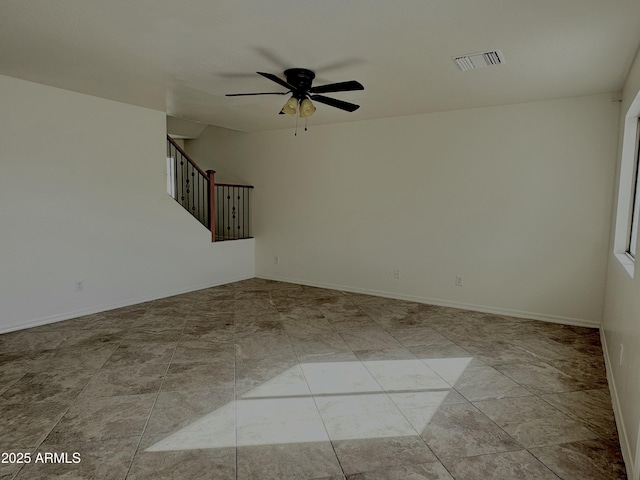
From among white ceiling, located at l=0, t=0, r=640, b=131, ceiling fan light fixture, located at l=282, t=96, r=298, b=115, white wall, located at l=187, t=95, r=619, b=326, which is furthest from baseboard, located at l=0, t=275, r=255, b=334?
ceiling fan light fixture, located at l=282, t=96, r=298, b=115

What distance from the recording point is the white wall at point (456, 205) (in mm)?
4332

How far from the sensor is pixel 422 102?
4.62 meters

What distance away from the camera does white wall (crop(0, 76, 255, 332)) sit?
13.1ft

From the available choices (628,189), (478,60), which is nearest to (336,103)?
(478,60)

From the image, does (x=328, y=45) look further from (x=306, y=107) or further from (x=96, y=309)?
(x=96, y=309)

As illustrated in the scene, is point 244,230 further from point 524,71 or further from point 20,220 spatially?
point 524,71

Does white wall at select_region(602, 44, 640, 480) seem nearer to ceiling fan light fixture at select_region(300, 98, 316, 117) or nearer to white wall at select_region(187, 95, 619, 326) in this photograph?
white wall at select_region(187, 95, 619, 326)

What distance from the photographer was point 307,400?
2.75 m

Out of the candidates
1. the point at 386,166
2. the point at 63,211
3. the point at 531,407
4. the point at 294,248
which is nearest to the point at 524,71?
the point at 386,166

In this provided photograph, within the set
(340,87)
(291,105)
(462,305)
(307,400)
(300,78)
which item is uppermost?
(300,78)

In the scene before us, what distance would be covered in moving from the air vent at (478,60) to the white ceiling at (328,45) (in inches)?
2.7

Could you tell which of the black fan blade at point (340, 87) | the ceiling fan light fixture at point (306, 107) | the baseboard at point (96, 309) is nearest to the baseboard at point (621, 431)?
the black fan blade at point (340, 87)

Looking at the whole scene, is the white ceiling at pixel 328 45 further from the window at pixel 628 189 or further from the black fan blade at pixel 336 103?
the window at pixel 628 189

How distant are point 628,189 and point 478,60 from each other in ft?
5.85
